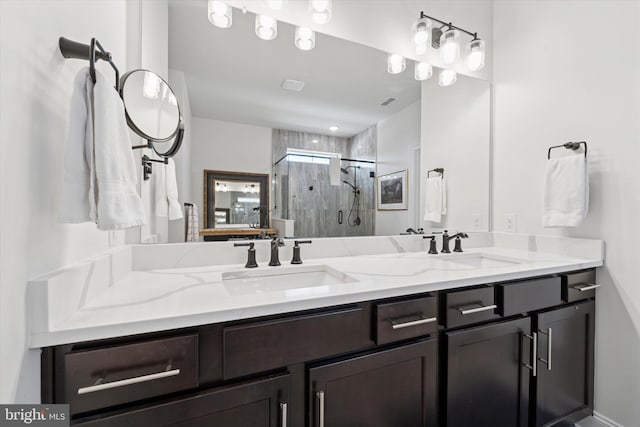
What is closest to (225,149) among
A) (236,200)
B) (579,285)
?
(236,200)

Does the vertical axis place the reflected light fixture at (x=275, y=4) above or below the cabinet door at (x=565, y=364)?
above

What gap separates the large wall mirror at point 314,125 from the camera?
130 centimetres

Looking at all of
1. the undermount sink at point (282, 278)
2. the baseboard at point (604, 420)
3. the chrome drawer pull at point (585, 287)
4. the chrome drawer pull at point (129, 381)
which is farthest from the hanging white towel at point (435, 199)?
the chrome drawer pull at point (129, 381)

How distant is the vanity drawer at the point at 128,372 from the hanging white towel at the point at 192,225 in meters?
0.68

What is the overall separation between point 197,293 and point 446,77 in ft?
6.61

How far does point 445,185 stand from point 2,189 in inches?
80.6

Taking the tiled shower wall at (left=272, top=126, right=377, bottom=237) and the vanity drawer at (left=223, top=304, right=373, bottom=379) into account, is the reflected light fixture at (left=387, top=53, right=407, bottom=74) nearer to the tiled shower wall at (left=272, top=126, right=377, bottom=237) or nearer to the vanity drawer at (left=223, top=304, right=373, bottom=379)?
the tiled shower wall at (left=272, top=126, right=377, bottom=237)

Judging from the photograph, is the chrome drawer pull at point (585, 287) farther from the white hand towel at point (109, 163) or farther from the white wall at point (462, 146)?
the white hand towel at point (109, 163)

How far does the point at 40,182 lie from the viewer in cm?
63

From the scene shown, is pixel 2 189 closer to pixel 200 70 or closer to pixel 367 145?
pixel 200 70

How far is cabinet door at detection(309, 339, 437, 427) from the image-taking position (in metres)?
0.81

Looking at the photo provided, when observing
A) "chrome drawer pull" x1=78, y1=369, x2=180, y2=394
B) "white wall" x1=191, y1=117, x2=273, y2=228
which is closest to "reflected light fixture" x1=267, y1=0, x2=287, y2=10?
"white wall" x1=191, y1=117, x2=273, y2=228

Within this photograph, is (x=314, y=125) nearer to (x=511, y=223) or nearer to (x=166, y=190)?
(x=166, y=190)

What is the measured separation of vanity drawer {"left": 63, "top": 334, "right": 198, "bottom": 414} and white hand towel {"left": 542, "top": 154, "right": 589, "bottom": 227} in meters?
1.86
